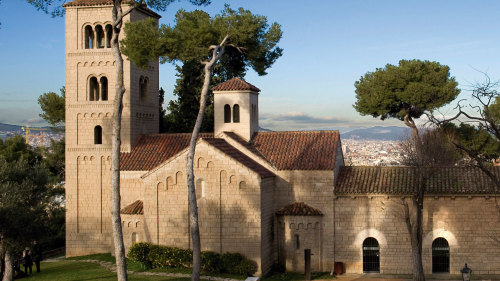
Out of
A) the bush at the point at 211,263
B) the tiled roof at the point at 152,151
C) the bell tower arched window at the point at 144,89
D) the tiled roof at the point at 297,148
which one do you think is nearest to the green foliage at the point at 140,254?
the bush at the point at 211,263

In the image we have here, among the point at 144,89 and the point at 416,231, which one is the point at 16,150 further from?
the point at 416,231

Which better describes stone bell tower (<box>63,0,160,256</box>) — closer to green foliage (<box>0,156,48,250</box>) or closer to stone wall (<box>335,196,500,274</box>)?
green foliage (<box>0,156,48,250</box>)

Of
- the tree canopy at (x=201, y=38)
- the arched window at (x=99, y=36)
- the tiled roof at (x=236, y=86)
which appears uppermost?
the arched window at (x=99, y=36)

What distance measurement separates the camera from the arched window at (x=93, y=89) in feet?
102

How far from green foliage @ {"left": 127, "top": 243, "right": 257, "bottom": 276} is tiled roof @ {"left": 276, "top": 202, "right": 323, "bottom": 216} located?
A: 10.3 feet

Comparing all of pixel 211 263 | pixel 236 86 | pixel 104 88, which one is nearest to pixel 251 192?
pixel 211 263

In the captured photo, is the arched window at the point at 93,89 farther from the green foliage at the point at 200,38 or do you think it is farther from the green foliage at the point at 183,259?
the green foliage at the point at 183,259

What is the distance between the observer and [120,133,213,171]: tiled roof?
95.6 feet

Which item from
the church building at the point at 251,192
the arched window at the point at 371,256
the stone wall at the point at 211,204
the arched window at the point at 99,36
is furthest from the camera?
the arched window at the point at 99,36

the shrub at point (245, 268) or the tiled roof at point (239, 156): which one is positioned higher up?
the tiled roof at point (239, 156)

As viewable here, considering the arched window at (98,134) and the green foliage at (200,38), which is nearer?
the green foliage at (200,38)

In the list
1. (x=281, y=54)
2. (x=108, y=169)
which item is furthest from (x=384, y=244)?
(x=108, y=169)

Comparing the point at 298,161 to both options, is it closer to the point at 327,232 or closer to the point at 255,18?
the point at 327,232

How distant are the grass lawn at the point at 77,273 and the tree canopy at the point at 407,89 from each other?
2379 cm
